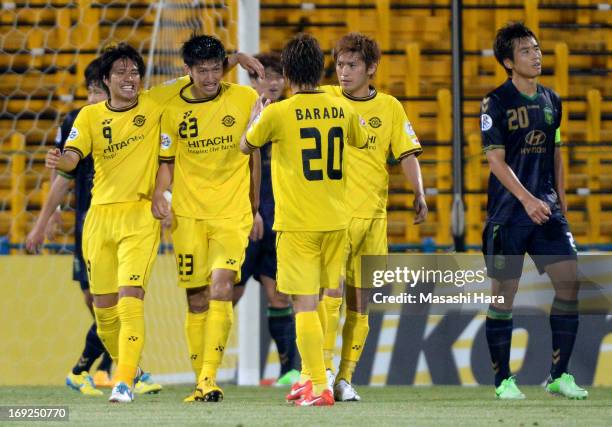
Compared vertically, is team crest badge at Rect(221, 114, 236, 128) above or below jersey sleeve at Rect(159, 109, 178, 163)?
above

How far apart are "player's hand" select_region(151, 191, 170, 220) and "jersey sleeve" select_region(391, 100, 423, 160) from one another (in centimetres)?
118

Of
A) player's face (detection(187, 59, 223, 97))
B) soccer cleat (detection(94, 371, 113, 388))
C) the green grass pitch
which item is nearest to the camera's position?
the green grass pitch

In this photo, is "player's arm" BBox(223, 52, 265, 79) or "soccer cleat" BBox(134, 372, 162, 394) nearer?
"player's arm" BBox(223, 52, 265, 79)

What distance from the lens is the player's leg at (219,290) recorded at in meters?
5.87

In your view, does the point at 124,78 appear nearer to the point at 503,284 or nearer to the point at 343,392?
the point at 343,392

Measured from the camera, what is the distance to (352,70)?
6.06m

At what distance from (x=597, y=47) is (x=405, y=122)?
6487 mm

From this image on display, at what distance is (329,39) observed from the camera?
11953 mm

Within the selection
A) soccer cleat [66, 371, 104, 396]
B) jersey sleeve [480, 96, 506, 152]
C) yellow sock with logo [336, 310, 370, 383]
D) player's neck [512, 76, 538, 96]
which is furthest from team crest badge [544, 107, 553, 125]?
soccer cleat [66, 371, 104, 396]

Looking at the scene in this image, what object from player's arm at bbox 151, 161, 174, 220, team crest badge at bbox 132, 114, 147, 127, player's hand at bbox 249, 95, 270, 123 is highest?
player's hand at bbox 249, 95, 270, 123

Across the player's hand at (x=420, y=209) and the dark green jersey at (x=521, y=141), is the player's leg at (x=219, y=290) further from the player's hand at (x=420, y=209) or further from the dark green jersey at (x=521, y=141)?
the dark green jersey at (x=521, y=141)

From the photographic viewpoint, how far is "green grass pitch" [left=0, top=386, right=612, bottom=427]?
188 inches

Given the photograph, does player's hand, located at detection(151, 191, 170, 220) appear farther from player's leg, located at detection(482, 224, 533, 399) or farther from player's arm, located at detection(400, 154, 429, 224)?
player's leg, located at detection(482, 224, 533, 399)

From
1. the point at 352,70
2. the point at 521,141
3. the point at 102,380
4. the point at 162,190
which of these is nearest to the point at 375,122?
the point at 352,70
